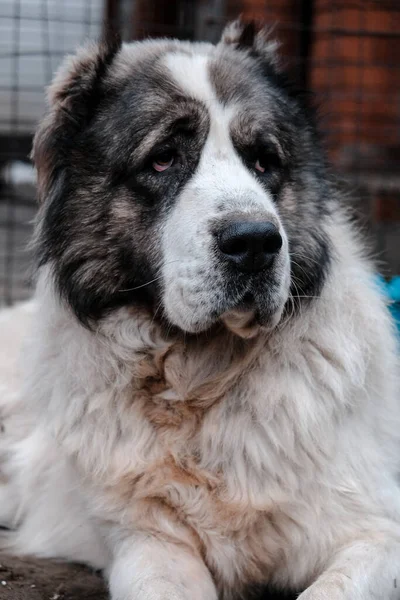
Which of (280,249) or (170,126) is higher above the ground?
(170,126)

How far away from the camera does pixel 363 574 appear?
264 cm

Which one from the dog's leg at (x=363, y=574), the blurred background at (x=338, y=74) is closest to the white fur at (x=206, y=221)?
the dog's leg at (x=363, y=574)

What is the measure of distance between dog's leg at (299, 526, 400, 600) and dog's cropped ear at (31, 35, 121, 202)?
1478 mm

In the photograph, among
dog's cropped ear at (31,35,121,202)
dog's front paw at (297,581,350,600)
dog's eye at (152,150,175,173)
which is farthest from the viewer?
dog's cropped ear at (31,35,121,202)

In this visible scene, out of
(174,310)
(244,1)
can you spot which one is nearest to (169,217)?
(174,310)

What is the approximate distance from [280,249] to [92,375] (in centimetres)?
74

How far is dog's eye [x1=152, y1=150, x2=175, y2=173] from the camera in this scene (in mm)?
2986

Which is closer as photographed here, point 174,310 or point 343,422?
point 174,310

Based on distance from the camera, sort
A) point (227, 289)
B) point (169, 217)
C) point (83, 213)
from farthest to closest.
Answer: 1. point (83, 213)
2. point (169, 217)
3. point (227, 289)

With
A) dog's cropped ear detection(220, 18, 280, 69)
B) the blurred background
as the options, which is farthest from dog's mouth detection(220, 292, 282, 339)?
the blurred background

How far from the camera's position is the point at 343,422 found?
9.89 ft

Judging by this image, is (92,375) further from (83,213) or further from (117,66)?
(117,66)

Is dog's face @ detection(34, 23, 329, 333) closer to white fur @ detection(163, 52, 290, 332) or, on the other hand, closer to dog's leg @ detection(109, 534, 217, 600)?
white fur @ detection(163, 52, 290, 332)

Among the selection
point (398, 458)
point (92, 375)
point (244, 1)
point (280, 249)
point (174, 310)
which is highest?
point (244, 1)
